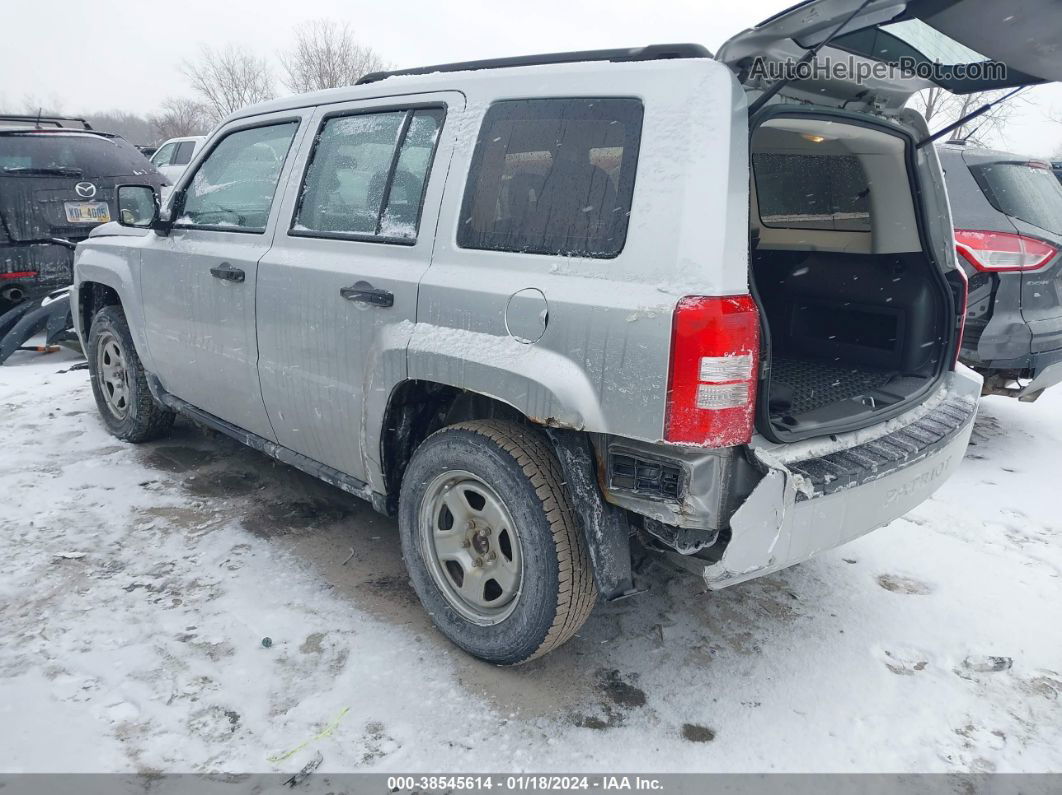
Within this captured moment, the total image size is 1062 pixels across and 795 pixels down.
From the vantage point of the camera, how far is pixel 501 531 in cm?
254

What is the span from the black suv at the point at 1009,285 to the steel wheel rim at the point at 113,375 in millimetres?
5316

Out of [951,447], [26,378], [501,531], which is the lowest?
[26,378]

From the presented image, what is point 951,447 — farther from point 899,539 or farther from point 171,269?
point 171,269

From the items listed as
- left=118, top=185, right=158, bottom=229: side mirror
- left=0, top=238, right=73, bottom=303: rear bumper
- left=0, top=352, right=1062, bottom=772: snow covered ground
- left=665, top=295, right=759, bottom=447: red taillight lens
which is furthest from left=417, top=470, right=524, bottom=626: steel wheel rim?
left=0, top=238, right=73, bottom=303: rear bumper

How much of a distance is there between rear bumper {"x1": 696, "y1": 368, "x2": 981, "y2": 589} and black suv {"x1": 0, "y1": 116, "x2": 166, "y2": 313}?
21.3 feet

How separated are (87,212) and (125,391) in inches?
136

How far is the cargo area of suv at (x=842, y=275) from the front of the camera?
9.77ft

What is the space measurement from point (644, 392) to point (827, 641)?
1506mm

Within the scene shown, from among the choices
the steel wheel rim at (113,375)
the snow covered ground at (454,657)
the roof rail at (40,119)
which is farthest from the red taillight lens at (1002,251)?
the roof rail at (40,119)

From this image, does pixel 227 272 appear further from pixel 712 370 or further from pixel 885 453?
pixel 885 453

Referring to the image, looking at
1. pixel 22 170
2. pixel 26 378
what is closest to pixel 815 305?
pixel 26 378

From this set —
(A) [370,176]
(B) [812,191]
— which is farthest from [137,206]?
(B) [812,191]

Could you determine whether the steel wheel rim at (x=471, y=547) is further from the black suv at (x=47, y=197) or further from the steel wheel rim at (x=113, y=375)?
the black suv at (x=47, y=197)

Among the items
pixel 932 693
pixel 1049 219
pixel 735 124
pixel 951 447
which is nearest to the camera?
pixel 735 124
